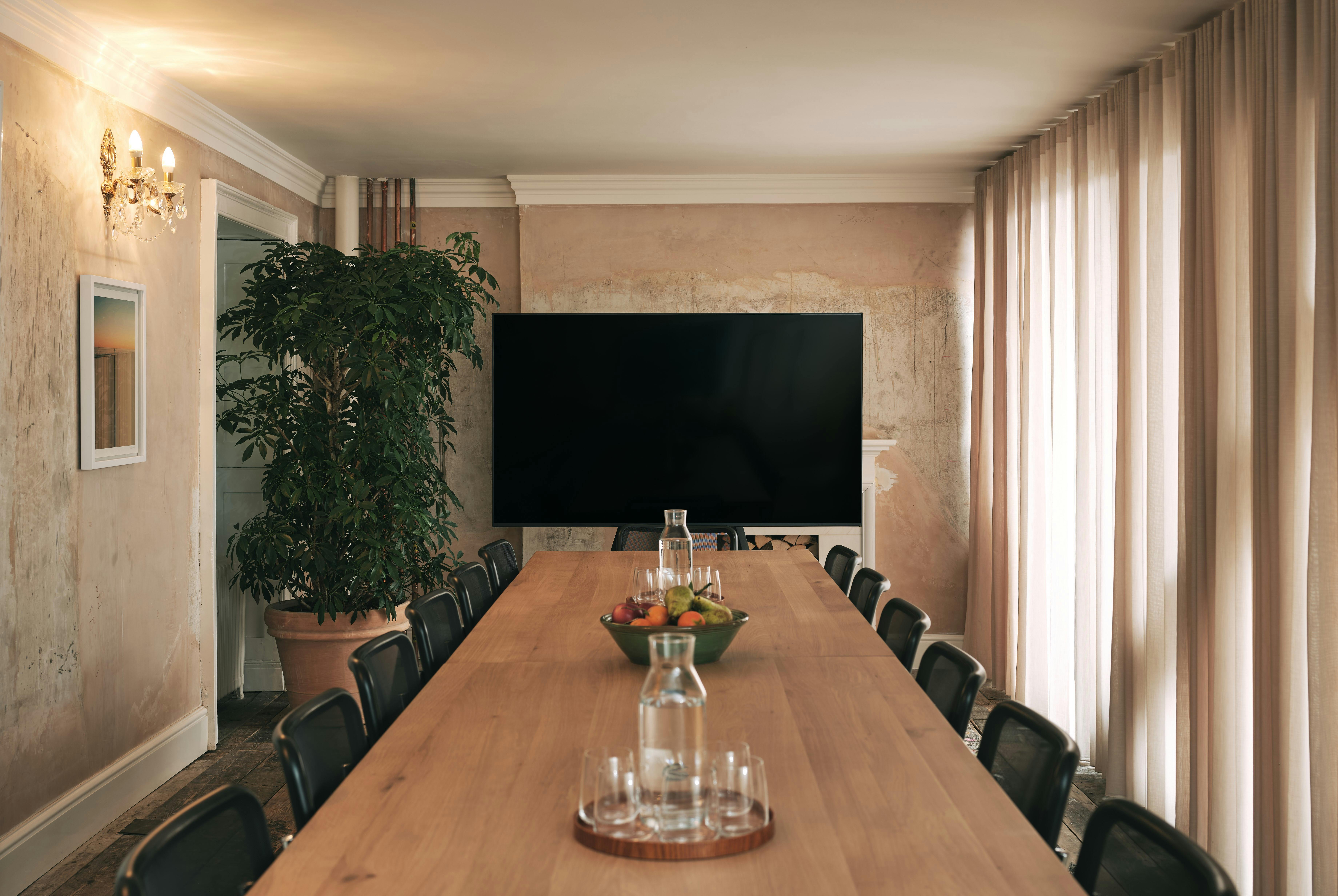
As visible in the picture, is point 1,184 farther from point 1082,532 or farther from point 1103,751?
point 1103,751

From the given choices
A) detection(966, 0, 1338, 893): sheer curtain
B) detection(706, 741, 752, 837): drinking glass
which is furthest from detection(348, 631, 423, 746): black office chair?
detection(966, 0, 1338, 893): sheer curtain

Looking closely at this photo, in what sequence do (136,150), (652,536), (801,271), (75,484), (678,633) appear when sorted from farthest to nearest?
(801,271) < (652,536) < (136,150) < (75,484) < (678,633)

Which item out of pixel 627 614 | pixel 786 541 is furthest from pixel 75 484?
pixel 786 541

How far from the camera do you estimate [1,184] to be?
9.47 ft

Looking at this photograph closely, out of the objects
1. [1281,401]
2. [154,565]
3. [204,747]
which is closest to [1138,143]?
[1281,401]

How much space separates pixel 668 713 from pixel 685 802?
0.13 m

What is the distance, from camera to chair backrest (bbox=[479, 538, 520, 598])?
384 cm

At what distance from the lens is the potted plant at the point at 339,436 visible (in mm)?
4305

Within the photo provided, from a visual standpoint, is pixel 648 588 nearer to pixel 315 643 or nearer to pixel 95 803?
pixel 95 803

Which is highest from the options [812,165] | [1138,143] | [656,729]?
[812,165]

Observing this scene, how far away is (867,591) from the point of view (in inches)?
130

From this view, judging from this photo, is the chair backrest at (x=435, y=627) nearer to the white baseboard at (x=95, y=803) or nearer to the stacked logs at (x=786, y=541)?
the white baseboard at (x=95, y=803)

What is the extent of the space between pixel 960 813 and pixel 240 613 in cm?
457

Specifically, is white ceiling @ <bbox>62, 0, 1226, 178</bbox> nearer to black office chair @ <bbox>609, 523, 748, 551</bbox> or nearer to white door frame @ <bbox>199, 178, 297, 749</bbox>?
white door frame @ <bbox>199, 178, 297, 749</bbox>
